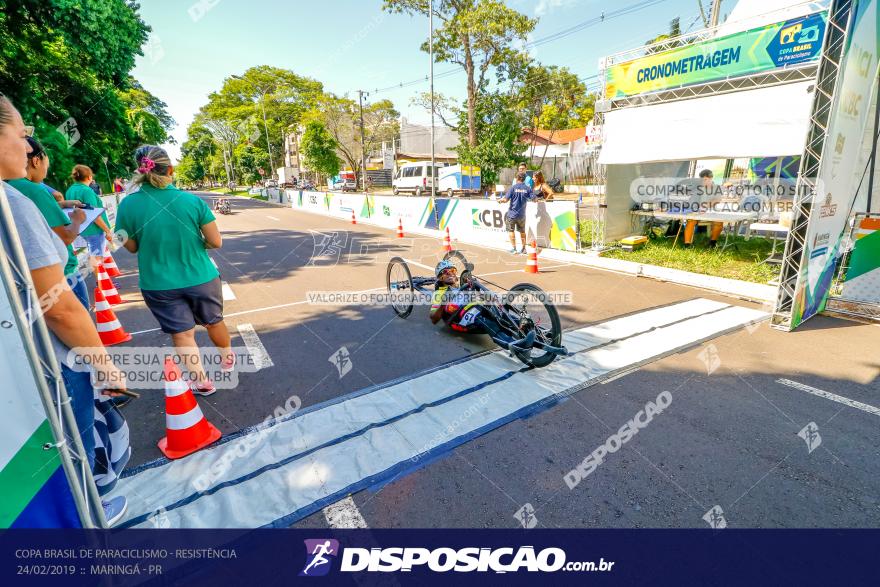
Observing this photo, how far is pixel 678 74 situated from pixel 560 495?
928 cm

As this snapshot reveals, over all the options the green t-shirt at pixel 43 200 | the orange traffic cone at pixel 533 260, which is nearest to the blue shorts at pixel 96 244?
the green t-shirt at pixel 43 200

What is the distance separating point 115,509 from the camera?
2.35 metres

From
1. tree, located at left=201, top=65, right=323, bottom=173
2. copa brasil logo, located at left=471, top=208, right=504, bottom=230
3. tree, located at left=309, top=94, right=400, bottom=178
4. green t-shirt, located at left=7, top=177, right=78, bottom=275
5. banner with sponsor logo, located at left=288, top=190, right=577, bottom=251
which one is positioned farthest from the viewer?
tree, located at left=201, top=65, right=323, bottom=173

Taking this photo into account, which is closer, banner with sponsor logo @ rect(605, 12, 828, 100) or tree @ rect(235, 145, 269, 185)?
banner with sponsor logo @ rect(605, 12, 828, 100)

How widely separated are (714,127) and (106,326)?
10.8 m

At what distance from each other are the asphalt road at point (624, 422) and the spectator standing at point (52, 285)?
124 cm

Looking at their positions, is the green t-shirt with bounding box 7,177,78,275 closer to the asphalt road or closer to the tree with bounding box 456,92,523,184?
the asphalt road

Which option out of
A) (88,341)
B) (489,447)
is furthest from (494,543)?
(88,341)

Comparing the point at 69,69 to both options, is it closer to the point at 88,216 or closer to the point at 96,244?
the point at 96,244

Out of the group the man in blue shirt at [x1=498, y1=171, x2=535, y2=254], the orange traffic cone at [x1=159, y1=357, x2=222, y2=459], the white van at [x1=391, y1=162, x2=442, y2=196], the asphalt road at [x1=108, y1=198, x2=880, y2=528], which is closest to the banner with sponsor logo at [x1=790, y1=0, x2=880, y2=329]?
the asphalt road at [x1=108, y1=198, x2=880, y2=528]

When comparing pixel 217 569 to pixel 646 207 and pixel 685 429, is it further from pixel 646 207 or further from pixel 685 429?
pixel 646 207

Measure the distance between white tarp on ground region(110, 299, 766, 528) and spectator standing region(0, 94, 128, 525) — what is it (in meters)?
0.78

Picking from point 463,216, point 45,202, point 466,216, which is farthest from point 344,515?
point 463,216

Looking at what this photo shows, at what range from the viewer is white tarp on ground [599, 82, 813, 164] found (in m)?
7.01
